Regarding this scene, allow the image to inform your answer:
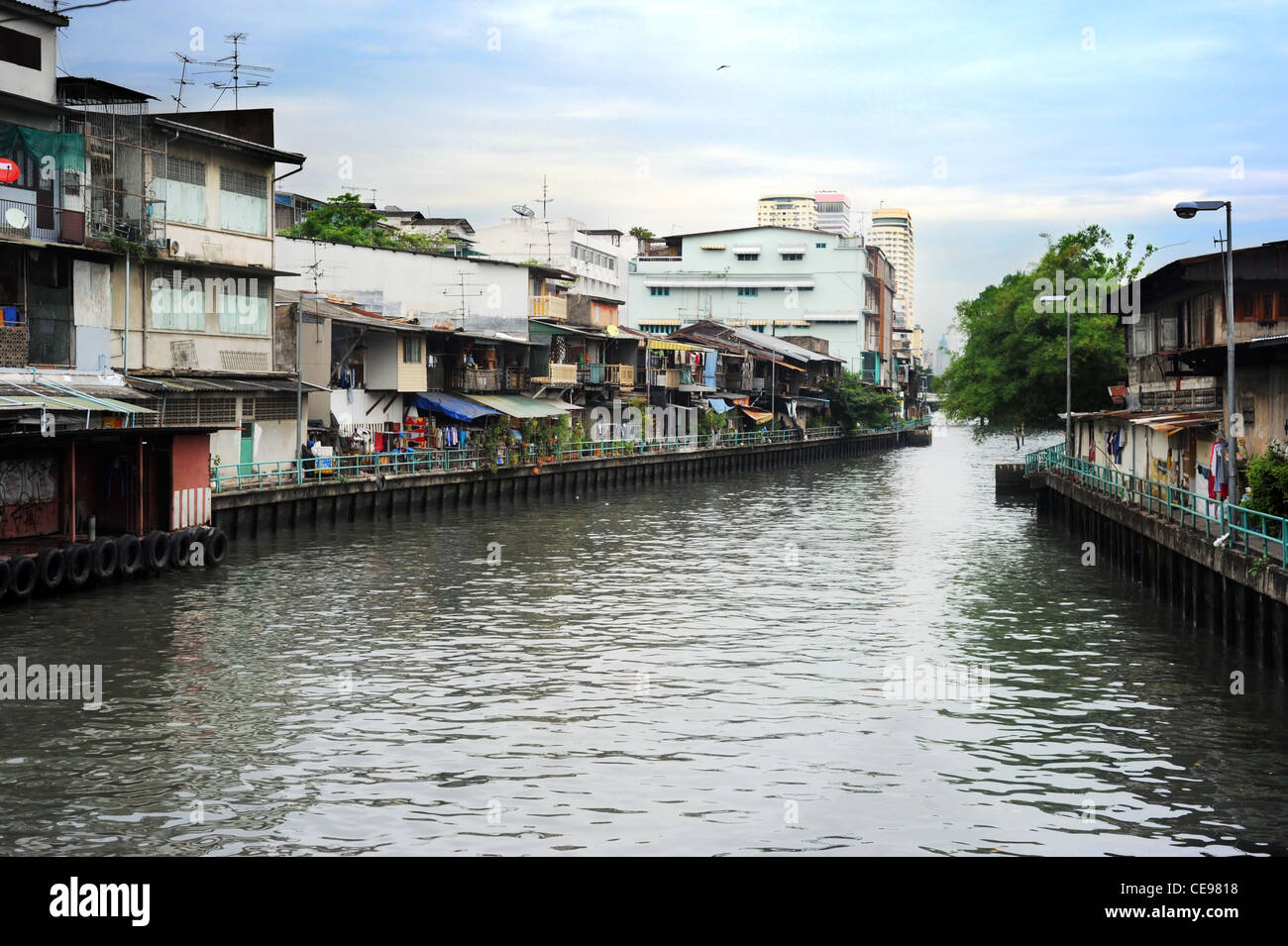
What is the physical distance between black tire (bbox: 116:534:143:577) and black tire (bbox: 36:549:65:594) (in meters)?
2.18

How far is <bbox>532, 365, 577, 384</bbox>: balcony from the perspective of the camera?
74.5 meters

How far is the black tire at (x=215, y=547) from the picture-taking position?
36906 millimetres

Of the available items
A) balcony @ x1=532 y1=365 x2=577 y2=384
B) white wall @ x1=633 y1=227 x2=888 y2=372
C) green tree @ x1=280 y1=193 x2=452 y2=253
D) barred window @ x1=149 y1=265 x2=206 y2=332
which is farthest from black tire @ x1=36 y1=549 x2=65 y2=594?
white wall @ x1=633 y1=227 x2=888 y2=372

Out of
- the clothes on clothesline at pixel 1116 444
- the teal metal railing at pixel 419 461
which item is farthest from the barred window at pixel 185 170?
the clothes on clothesline at pixel 1116 444

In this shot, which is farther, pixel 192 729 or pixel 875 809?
pixel 192 729

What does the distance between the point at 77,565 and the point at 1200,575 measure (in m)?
25.5

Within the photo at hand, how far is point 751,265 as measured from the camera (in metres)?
145

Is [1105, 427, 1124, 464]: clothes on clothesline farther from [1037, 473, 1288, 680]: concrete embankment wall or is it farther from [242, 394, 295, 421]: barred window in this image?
[242, 394, 295, 421]: barred window

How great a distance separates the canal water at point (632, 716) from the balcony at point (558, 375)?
115 ft

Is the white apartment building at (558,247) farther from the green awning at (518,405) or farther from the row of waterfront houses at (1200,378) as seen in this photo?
the row of waterfront houses at (1200,378)

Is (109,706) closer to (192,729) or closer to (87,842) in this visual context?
(192,729)

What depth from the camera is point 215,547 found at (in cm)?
3722

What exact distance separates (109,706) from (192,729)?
2.23 meters
